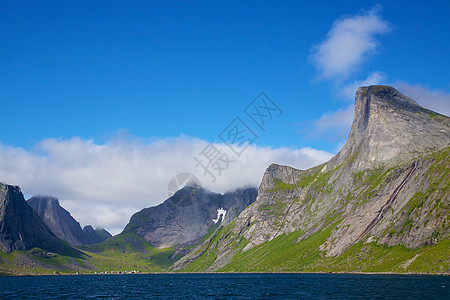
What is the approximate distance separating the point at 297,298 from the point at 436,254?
12177 cm

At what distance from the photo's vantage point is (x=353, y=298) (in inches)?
3556

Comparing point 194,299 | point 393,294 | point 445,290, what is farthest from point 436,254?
point 194,299

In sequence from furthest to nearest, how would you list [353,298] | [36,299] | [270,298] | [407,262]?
[407,262] < [36,299] < [270,298] < [353,298]

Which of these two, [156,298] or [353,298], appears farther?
[156,298]

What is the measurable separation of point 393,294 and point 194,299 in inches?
2061

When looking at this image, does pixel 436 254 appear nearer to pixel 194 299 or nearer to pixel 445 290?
pixel 445 290

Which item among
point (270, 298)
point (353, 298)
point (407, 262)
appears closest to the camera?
point (353, 298)

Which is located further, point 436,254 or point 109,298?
point 436,254

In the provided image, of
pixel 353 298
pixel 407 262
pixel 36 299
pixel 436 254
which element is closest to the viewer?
pixel 353 298

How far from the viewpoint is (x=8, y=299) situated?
106812 millimetres

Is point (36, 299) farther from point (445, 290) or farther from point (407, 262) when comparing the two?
point (407, 262)

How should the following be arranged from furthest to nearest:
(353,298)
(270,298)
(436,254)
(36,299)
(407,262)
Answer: (407,262) → (436,254) → (36,299) → (270,298) → (353,298)

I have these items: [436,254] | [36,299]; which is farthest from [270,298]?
[436,254]

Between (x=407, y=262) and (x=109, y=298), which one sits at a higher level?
(x=109, y=298)
